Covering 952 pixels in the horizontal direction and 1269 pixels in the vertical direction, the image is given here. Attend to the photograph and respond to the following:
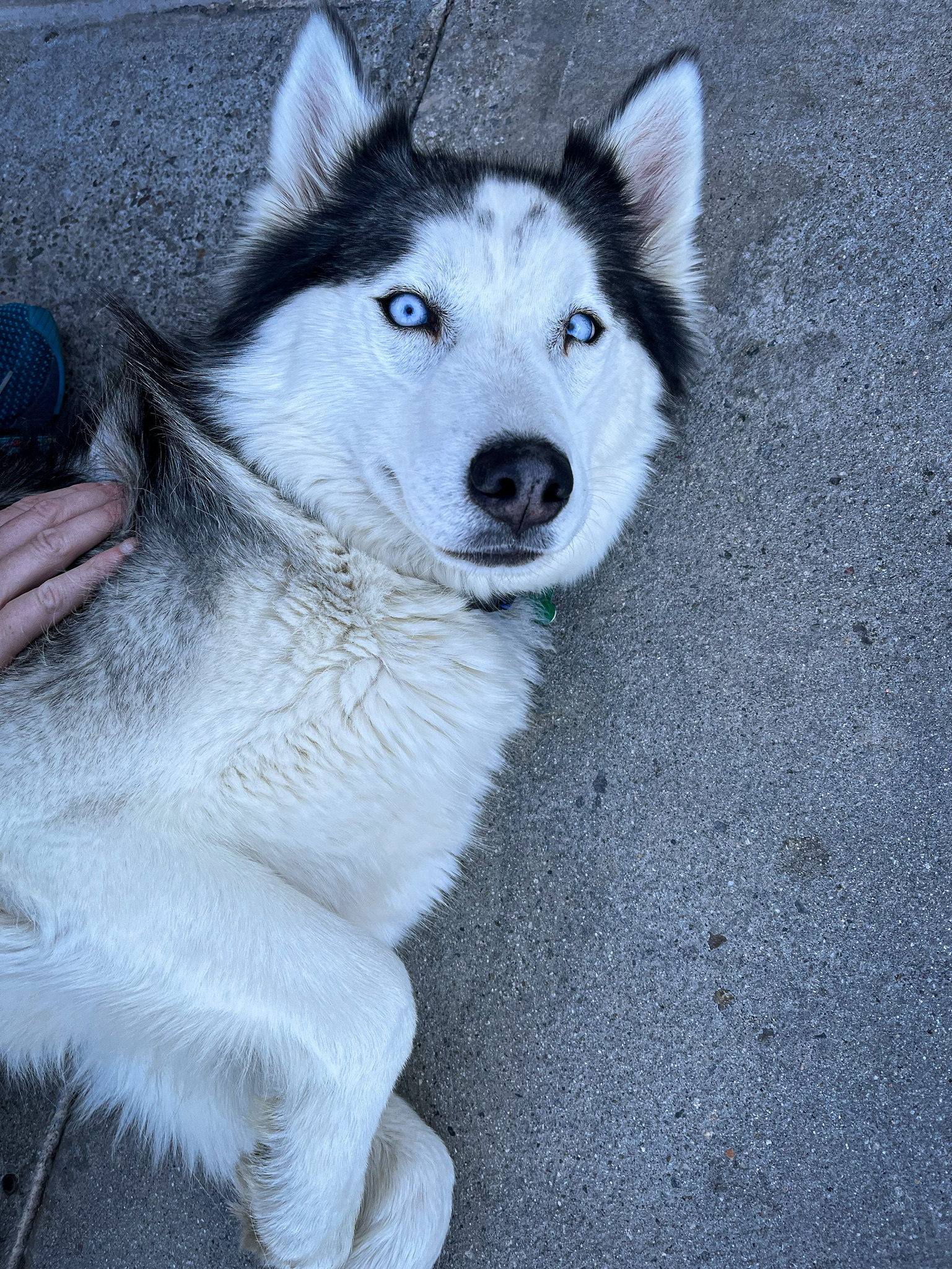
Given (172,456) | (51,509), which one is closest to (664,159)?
(172,456)

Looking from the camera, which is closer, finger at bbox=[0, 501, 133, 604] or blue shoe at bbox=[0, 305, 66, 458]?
finger at bbox=[0, 501, 133, 604]

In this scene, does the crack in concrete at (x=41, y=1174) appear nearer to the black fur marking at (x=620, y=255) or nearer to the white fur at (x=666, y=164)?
the black fur marking at (x=620, y=255)

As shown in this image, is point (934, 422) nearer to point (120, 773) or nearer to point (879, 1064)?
point (879, 1064)

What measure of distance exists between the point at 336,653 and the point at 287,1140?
111 centimetres

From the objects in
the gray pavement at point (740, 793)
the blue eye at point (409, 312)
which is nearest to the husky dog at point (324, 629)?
the blue eye at point (409, 312)

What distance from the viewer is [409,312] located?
1869 millimetres

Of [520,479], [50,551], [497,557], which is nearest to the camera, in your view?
[520,479]

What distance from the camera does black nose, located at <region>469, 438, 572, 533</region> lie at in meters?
1.57

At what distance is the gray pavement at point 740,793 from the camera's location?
2258 mm

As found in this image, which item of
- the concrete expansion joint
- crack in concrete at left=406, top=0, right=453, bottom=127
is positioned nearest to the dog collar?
crack in concrete at left=406, top=0, right=453, bottom=127

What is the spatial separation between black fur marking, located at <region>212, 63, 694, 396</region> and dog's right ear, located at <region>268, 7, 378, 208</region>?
0.16 feet

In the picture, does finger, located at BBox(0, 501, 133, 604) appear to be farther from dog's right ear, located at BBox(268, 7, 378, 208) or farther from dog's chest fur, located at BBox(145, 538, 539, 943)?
dog's right ear, located at BBox(268, 7, 378, 208)

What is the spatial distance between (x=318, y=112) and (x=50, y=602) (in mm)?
1508

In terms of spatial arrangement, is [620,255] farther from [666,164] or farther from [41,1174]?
[41,1174]
